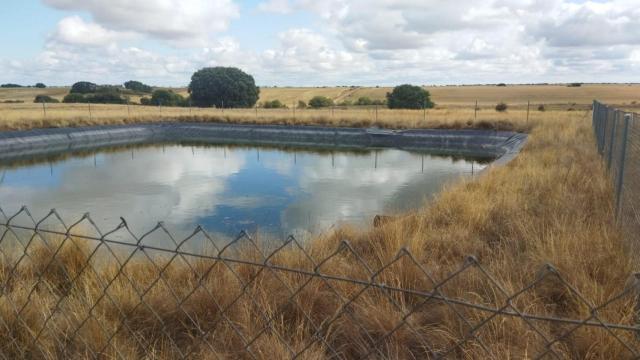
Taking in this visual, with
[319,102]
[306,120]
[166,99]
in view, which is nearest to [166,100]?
[166,99]

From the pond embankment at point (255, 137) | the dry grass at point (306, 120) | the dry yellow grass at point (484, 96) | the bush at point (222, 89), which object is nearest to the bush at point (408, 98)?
the dry yellow grass at point (484, 96)

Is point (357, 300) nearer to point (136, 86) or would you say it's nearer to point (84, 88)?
point (84, 88)

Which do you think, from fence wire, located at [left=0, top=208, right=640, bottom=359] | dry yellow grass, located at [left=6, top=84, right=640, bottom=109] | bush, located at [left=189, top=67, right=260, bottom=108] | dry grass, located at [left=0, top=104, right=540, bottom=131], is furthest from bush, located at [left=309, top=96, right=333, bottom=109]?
fence wire, located at [left=0, top=208, right=640, bottom=359]

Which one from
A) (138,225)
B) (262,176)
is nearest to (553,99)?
(262,176)

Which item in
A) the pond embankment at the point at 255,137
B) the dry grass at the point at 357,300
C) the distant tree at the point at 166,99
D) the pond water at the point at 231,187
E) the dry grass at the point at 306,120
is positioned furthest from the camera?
the distant tree at the point at 166,99

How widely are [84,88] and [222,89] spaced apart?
23978 mm

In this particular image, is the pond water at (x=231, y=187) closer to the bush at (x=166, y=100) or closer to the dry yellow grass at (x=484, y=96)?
the bush at (x=166, y=100)

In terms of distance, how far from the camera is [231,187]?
1238 centimetres

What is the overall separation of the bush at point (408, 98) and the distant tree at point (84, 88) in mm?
38218

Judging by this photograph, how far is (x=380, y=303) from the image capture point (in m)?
2.93

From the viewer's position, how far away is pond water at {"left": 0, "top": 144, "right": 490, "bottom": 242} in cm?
893

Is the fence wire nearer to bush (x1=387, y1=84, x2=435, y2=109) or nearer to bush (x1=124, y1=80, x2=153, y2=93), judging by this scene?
bush (x1=387, y1=84, x2=435, y2=109)

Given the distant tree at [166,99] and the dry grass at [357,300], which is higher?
the distant tree at [166,99]

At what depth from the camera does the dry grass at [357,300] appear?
8.36 ft
